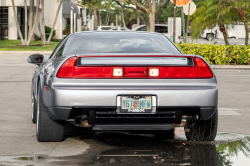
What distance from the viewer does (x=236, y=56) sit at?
68.5ft

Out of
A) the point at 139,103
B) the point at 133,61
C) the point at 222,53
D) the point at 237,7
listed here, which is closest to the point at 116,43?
the point at 133,61

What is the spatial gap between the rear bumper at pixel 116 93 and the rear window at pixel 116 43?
108 centimetres

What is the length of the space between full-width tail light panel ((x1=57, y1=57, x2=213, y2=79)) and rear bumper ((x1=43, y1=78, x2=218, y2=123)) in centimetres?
6

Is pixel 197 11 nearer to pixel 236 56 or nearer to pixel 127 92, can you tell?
pixel 236 56

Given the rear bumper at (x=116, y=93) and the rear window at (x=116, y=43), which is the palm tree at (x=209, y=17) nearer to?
the rear window at (x=116, y=43)

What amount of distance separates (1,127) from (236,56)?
51.5ft

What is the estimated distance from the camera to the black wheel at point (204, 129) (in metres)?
5.72

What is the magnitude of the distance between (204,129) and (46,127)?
194 centimetres

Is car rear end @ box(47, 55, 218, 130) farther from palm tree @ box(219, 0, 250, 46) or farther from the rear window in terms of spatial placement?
palm tree @ box(219, 0, 250, 46)

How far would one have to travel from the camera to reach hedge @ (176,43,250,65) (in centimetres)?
2056

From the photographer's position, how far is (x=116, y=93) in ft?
16.5

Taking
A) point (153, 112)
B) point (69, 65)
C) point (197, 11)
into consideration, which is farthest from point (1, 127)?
point (197, 11)

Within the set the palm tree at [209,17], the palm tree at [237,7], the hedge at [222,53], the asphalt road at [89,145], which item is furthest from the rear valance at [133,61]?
the palm tree at [209,17]

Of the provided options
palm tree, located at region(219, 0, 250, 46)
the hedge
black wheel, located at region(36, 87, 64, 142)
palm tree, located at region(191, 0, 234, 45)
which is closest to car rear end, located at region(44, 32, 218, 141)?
black wheel, located at region(36, 87, 64, 142)
